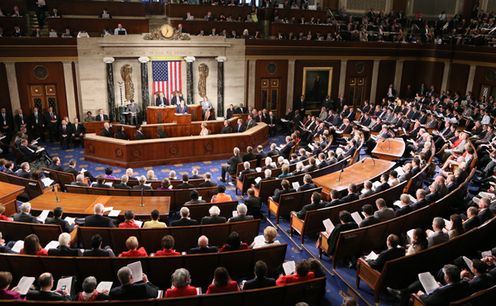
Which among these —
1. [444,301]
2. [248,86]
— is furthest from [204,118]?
[444,301]

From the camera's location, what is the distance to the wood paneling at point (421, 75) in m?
22.0

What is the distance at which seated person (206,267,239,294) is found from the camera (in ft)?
15.8

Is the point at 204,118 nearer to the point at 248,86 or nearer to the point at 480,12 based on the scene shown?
the point at 248,86

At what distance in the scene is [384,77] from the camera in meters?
22.5

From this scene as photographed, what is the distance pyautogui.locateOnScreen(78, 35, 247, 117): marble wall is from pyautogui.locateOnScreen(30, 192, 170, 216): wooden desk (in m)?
9.15

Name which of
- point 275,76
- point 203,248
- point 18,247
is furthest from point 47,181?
point 275,76

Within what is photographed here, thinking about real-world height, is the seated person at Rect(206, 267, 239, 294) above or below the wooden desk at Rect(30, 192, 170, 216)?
above

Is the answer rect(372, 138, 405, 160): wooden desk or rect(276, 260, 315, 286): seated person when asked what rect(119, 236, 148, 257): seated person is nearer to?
rect(276, 260, 315, 286): seated person

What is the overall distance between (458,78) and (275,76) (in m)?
9.29

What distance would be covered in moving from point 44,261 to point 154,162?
800 centimetres

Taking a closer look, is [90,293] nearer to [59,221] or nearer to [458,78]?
[59,221]

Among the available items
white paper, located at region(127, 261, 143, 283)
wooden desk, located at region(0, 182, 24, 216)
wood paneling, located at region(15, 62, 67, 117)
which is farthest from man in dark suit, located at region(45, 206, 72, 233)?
wood paneling, located at region(15, 62, 67, 117)

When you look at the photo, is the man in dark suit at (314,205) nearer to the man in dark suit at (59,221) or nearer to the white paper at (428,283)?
the white paper at (428,283)

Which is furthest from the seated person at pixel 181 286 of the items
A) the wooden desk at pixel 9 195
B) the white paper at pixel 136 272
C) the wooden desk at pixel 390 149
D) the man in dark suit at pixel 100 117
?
the man in dark suit at pixel 100 117
